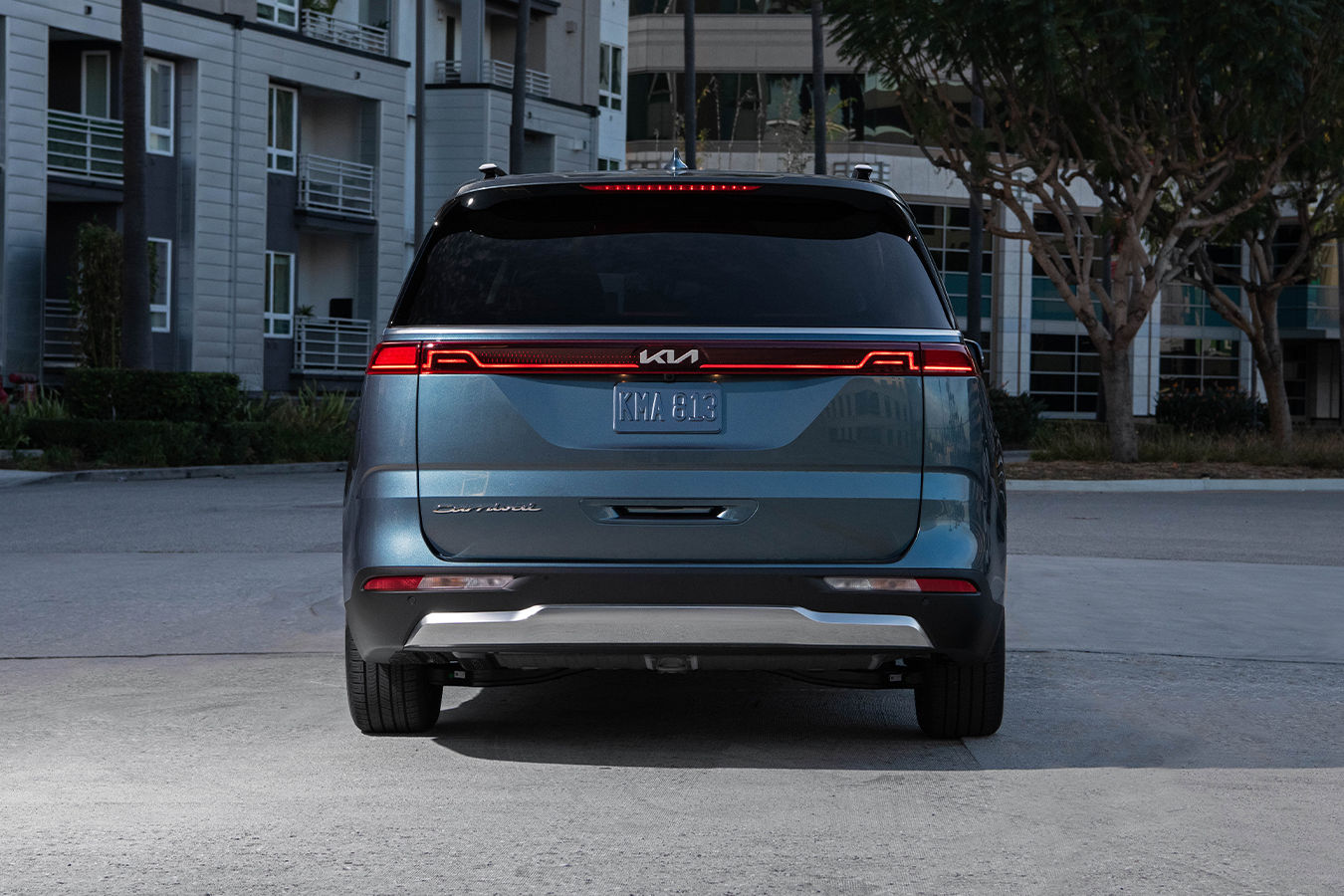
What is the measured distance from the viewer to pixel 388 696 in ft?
21.4

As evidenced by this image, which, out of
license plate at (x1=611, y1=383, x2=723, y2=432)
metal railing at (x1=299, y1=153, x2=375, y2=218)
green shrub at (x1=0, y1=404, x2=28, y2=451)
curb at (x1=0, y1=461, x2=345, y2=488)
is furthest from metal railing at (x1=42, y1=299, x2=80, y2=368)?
license plate at (x1=611, y1=383, x2=723, y2=432)

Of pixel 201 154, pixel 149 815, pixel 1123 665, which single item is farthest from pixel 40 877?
pixel 201 154

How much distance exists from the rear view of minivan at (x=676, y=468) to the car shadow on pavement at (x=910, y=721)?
656mm

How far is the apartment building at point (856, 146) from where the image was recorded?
2379 inches

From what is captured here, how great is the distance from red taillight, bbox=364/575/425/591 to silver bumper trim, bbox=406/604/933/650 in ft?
0.46

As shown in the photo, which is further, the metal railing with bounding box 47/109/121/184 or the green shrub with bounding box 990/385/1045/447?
the green shrub with bounding box 990/385/1045/447

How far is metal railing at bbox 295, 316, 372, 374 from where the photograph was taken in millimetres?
41781

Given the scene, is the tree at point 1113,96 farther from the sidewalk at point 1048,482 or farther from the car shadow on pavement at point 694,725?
the car shadow on pavement at point 694,725

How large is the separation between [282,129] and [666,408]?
122 feet

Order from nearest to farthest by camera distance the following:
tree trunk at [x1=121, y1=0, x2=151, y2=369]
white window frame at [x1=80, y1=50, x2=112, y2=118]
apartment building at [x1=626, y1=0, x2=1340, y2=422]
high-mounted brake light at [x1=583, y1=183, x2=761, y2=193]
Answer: high-mounted brake light at [x1=583, y1=183, x2=761, y2=193] → tree trunk at [x1=121, y1=0, x2=151, y2=369] → white window frame at [x1=80, y1=50, x2=112, y2=118] → apartment building at [x1=626, y1=0, x2=1340, y2=422]

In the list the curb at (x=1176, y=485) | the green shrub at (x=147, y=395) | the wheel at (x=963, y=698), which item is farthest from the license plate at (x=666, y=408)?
the green shrub at (x=147, y=395)

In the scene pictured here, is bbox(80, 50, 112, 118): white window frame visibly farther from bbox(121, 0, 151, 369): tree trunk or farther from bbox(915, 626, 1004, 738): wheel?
bbox(915, 626, 1004, 738): wheel

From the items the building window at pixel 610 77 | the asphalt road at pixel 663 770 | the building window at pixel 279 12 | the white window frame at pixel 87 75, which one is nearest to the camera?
the asphalt road at pixel 663 770

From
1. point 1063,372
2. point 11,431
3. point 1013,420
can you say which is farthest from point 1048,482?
point 1063,372
